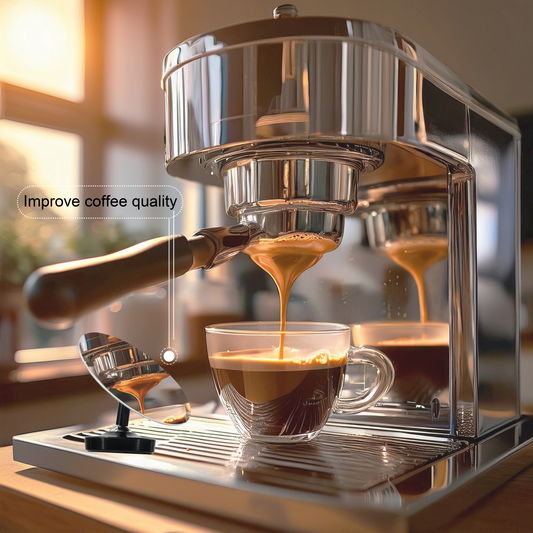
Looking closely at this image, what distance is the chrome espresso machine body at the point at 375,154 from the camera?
0.34m

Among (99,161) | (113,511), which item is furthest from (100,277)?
(99,161)

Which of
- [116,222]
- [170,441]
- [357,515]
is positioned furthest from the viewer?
[116,222]

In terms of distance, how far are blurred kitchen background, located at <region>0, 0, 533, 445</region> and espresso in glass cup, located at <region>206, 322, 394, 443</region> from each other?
144 millimetres

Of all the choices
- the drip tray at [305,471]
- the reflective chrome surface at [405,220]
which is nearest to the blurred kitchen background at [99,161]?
the reflective chrome surface at [405,220]

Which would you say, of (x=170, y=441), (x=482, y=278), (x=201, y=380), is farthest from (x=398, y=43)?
(x=201, y=380)

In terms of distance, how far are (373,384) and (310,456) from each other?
0.10m

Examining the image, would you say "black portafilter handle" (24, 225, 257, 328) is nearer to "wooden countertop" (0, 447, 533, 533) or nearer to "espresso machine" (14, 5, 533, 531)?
"espresso machine" (14, 5, 533, 531)

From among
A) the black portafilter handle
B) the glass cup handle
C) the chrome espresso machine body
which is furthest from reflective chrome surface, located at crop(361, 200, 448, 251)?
the black portafilter handle

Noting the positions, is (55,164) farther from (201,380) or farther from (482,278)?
(482,278)

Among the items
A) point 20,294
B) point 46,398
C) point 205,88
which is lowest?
point 46,398

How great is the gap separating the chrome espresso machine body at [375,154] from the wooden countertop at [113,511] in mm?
92

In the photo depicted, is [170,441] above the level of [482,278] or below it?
below

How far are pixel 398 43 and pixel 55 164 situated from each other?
1.76ft

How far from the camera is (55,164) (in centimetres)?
76
